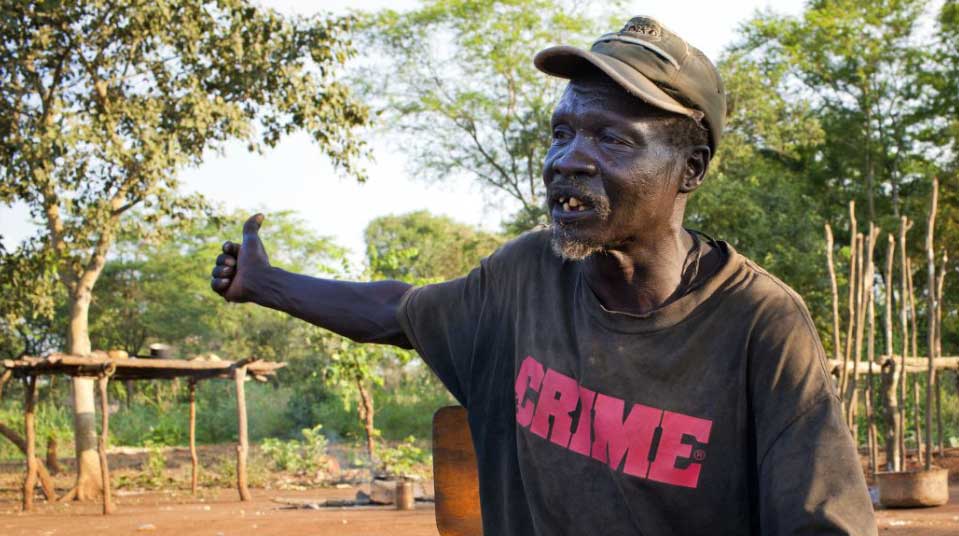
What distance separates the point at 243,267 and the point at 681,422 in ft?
3.32

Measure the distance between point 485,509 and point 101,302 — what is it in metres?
31.0

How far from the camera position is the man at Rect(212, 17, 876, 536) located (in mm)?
1679

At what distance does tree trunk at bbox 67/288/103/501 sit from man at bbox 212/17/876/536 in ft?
54.9

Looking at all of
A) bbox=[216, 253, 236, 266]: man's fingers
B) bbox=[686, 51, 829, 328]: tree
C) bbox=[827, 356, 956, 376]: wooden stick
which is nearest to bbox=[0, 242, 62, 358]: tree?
bbox=[827, 356, 956, 376]: wooden stick

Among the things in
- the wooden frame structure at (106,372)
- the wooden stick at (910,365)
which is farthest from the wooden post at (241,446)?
the wooden stick at (910,365)

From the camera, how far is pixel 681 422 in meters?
1.75

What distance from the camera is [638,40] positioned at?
179 cm

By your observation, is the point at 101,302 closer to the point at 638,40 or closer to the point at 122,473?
the point at 122,473

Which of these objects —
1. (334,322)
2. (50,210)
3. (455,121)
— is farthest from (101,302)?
(334,322)

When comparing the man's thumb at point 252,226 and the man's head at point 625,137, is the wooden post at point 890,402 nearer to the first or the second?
the man's thumb at point 252,226

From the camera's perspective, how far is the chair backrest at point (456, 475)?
2.27 m

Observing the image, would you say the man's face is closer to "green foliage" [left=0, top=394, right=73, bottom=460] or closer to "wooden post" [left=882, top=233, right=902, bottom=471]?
"wooden post" [left=882, top=233, right=902, bottom=471]

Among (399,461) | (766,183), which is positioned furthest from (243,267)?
(766,183)

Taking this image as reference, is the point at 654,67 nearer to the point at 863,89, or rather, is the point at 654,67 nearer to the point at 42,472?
the point at 42,472
